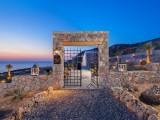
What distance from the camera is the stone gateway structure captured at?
1155cm

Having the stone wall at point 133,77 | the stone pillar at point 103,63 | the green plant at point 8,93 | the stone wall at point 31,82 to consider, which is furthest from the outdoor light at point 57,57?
the green plant at point 8,93

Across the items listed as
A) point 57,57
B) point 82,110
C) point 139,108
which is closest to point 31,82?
point 57,57

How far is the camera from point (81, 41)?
11.6m

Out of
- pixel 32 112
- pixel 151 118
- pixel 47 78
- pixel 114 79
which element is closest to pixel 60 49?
pixel 47 78

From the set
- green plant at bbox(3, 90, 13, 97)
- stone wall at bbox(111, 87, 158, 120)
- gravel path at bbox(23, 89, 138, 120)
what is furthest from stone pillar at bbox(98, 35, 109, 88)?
green plant at bbox(3, 90, 13, 97)

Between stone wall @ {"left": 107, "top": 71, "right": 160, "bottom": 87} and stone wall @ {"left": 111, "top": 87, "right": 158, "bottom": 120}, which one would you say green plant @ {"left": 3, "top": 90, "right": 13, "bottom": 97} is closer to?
stone wall @ {"left": 107, "top": 71, "right": 160, "bottom": 87}

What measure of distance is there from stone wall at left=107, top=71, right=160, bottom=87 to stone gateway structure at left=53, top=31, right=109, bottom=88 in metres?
0.56

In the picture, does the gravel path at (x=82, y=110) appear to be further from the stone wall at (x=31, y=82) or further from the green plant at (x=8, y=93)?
the green plant at (x=8, y=93)

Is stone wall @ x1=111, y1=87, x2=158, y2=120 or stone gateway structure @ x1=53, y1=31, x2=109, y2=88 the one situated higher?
stone gateway structure @ x1=53, y1=31, x2=109, y2=88

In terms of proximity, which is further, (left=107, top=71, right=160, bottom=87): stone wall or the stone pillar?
(left=107, top=71, right=160, bottom=87): stone wall

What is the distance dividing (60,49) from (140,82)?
234 inches

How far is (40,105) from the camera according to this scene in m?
7.49

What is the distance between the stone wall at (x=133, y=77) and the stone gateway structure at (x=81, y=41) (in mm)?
564

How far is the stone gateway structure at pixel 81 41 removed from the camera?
37.9ft
